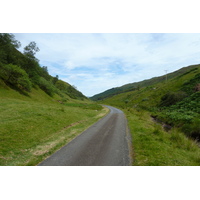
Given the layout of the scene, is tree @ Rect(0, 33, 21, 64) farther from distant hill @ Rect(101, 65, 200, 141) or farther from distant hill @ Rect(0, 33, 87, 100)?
distant hill @ Rect(101, 65, 200, 141)

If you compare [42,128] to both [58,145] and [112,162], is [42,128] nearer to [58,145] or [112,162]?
[58,145]

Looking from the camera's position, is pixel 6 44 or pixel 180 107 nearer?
pixel 180 107

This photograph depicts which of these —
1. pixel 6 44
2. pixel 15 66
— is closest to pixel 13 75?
pixel 15 66

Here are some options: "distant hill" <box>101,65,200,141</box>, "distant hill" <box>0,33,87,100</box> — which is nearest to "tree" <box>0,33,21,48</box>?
"distant hill" <box>0,33,87,100</box>

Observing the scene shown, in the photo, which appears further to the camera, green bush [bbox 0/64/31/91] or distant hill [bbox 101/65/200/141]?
green bush [bbox 0/64/31/91]

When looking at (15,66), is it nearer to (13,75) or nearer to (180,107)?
(13,75)

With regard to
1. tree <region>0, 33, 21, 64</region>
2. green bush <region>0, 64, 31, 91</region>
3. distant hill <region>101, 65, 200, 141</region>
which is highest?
tree <region>0, 33, 21, 64</region>

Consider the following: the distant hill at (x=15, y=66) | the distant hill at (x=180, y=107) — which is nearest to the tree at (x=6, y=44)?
the distant hill at (x=15, y=66)

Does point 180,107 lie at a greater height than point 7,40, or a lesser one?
lesser

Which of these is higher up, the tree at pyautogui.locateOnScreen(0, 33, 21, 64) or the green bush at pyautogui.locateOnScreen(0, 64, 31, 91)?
the tree at pyautogui.locateOnScreen(0, 33, 21, 64)

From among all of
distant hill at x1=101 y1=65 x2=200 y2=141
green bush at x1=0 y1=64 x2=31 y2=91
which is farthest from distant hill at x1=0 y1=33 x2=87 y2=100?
distant hill at x1=101 y1=65 x2=200 y2=141

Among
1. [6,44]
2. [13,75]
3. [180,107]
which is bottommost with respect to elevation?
[180,107]

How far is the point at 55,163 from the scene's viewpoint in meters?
8.05

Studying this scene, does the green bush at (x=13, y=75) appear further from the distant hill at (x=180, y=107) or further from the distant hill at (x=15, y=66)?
the distant hill at (x=180, y=107)
